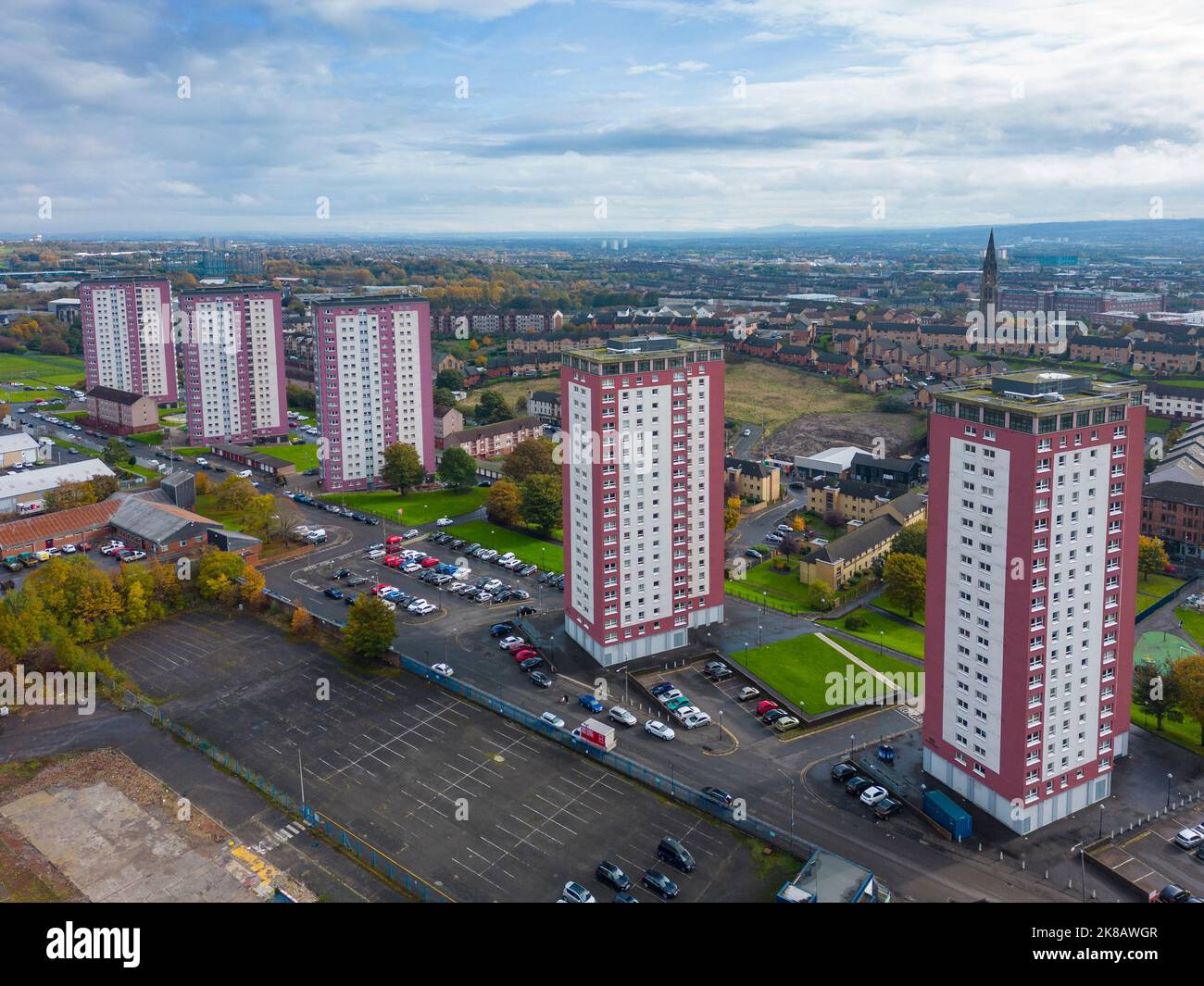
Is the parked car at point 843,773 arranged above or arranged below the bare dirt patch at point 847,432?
below

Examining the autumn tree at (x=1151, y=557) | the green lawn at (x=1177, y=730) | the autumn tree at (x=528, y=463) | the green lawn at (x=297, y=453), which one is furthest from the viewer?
the green lawn at (x=297, y=453)

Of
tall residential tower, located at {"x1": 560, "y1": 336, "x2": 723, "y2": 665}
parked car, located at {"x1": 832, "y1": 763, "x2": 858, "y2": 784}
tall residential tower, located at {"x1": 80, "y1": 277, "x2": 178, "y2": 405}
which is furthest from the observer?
tall residential tower, located at {"x1": 80, "y1": 277, "x2": 178, "y2": 405}

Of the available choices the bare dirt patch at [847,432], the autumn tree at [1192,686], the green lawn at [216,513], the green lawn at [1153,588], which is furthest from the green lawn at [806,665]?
the bare dirt patch at [847,432]

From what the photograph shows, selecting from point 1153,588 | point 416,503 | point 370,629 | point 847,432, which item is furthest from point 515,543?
point 847,432

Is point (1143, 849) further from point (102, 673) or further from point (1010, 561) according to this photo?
point (102, 673)

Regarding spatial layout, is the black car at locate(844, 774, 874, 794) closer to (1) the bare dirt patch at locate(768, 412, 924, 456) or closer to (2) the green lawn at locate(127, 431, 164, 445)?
(1) the bare dirt patch at locate(768, 412, 924, 456)

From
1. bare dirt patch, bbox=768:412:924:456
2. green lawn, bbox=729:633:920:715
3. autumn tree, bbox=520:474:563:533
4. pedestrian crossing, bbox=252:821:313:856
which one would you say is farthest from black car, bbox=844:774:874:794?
bare dirt patch, bbox=768:412:924:456

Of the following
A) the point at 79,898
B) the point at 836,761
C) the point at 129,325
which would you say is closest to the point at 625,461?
the point at 836,761

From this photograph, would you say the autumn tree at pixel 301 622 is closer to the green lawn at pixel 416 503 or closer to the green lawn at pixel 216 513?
the green lawn at pixel 216 513
